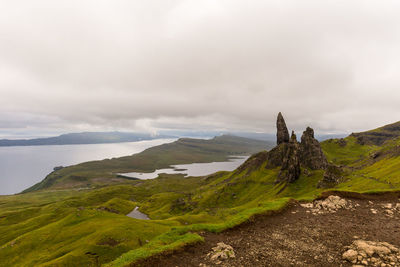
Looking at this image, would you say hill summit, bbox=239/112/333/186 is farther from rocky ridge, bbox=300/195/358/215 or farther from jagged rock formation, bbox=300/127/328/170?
rocky ridge, bbox=300/195/358/215

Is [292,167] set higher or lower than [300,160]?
lower

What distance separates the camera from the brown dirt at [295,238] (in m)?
15.3

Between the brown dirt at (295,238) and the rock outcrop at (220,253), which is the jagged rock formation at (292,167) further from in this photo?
the rock outcrop at (220,253)

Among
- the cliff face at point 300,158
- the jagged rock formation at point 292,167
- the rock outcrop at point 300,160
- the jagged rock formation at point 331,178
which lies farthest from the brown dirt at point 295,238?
the cliff face at point 300,158

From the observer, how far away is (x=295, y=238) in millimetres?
18719

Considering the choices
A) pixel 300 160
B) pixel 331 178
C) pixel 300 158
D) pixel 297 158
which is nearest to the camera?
pixel 331 178

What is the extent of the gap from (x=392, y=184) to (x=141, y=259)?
271 ft

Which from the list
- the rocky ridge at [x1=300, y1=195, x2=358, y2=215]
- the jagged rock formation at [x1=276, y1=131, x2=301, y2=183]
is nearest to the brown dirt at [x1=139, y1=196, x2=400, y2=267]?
the rocky ridge at [x1=300, y1=195, x2=358, y2=215]

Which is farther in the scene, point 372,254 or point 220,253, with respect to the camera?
point 220,253

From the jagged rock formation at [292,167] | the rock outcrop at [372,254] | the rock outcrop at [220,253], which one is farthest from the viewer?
the jagged rock formation at [292,167]

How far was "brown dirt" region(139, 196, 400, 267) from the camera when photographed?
15.3 meters

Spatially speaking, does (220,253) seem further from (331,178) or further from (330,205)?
(331,178)

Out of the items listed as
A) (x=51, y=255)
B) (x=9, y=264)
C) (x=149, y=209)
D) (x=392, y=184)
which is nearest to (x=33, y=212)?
(x=149, y=209)

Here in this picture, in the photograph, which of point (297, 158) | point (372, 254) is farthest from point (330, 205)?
point (297, 158)
